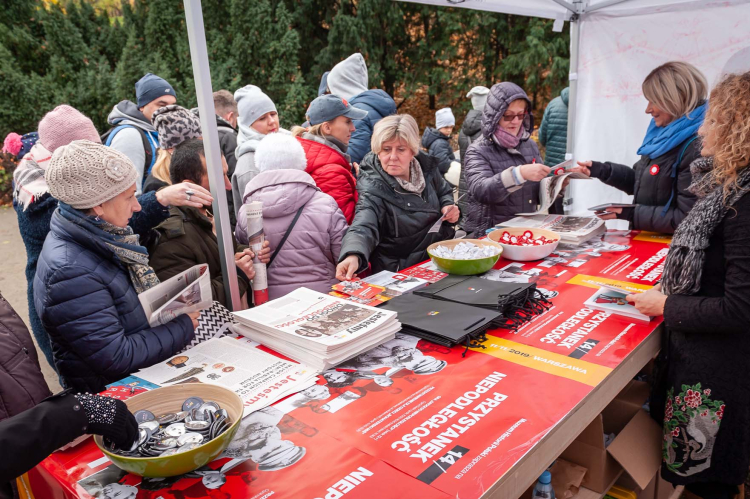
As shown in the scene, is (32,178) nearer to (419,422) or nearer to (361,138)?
(419,422)

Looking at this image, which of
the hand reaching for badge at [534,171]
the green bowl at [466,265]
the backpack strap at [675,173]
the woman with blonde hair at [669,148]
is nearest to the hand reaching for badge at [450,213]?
the hand reaching for badge at [534,171]

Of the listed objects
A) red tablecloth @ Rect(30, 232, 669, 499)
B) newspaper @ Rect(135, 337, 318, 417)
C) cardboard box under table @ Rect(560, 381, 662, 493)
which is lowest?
cardboard box under table @ Rect(560, 381, 662, 493)

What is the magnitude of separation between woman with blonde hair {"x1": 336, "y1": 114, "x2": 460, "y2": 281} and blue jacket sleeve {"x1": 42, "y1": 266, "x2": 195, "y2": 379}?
1.24 m

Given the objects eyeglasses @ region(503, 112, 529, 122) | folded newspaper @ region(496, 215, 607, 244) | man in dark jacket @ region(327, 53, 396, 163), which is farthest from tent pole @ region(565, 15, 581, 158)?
man in dark jacket @ region(327, 53, 396, 163)

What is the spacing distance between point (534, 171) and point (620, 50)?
1.62m

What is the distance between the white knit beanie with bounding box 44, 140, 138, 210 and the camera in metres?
1.59

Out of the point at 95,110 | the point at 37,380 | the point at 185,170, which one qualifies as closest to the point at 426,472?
the point at 37,380

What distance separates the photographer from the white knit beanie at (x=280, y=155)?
2.58 metres

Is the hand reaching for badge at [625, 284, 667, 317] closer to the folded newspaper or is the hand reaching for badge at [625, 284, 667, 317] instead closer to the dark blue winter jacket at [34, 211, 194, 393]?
the folded newspaper

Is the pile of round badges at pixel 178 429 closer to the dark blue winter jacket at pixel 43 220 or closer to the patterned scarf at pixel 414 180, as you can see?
the dark blue winter jacket at pixel 43 220

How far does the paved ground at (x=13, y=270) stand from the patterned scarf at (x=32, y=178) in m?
1.56

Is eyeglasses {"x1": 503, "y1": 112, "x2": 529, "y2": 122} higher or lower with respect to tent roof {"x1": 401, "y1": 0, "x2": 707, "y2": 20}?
lower

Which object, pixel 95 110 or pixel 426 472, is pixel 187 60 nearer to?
pixel 95 110

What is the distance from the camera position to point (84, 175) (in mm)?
1598
